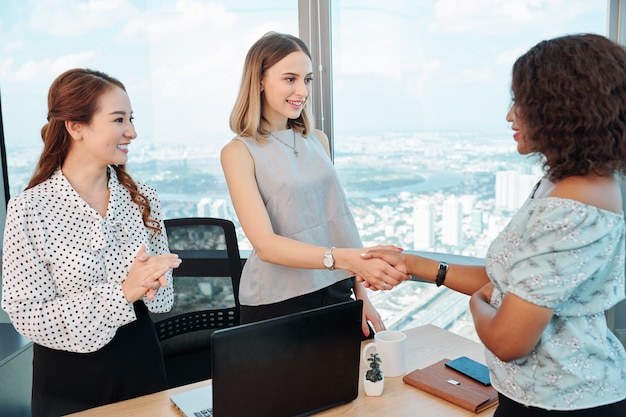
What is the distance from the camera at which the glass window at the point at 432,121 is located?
2.97 meters

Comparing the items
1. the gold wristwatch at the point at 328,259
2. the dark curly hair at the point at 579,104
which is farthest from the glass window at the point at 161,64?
the dark curly hair at the point at 579,104

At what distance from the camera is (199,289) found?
241cm

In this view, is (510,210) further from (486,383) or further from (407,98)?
(486,383)

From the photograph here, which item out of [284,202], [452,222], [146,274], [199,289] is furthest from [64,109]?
[452,222]

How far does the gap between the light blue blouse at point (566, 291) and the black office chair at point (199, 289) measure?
1314 mm

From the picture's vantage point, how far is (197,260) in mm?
2389

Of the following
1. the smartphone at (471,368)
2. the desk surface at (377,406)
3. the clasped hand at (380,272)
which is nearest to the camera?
the desk surface at (377,406)

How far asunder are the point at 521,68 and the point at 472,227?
1934 mm

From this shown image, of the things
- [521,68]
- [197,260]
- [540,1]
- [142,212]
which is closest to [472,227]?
[540,1]

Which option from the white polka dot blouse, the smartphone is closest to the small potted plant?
the smartphone

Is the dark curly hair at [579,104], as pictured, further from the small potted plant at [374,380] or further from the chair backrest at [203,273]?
the chair backrest at [203,273]

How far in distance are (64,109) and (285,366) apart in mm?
1033

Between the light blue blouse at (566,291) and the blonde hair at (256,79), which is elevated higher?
the blonde hair at (256,79)

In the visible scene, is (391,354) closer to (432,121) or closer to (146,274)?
(146,274)
